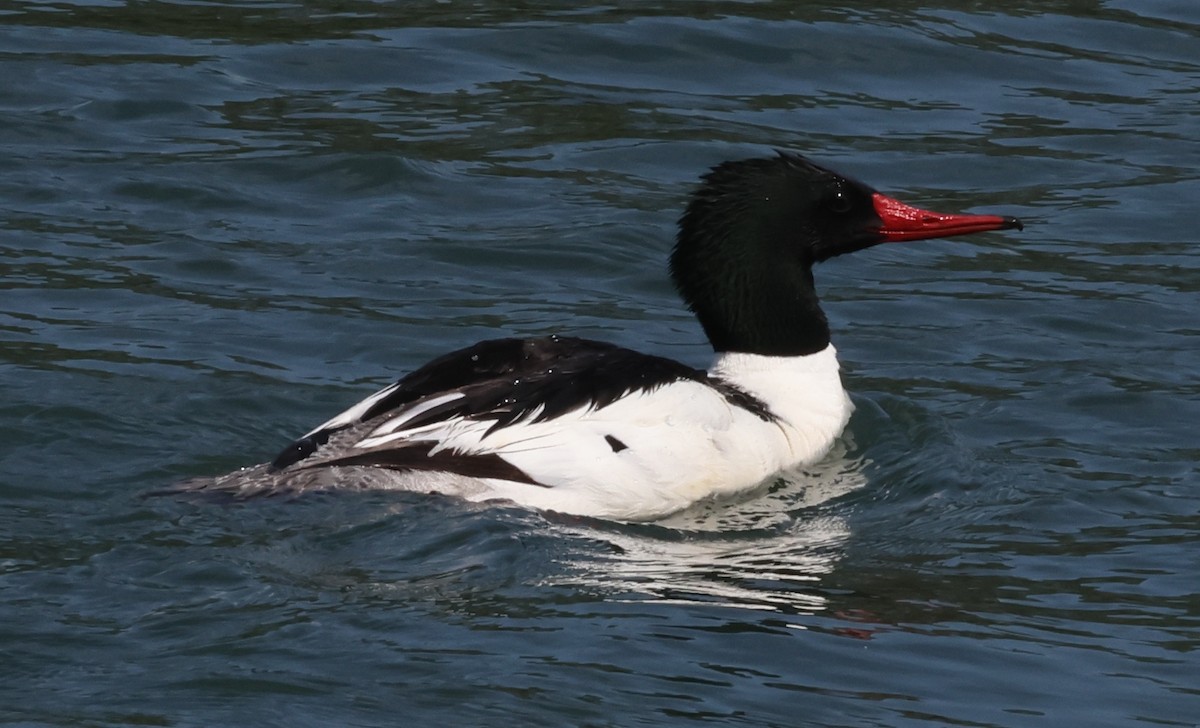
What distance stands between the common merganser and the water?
15 centimetres

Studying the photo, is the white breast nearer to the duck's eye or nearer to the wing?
the wing

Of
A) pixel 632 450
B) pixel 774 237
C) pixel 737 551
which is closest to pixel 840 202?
pixel 774 237

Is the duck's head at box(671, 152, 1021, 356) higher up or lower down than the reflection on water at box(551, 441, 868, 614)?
higher up

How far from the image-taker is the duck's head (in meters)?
8.04

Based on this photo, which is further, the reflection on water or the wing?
the wing

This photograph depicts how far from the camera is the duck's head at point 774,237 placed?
8.04m

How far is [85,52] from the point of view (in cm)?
1236

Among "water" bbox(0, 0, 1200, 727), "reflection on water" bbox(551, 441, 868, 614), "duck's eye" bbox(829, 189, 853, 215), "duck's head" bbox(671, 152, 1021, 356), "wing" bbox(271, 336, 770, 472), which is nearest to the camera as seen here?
"water" bbox(0, 0, 1200, 727)

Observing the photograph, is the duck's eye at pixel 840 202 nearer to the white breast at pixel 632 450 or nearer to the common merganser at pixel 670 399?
the common merganser at pixel 670 399

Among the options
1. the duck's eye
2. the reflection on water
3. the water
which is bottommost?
the reflection on water

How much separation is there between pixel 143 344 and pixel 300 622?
3.14m

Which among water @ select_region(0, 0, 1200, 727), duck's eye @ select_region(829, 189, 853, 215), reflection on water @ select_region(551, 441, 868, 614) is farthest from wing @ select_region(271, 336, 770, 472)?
duck's eye @ select_region(829, 189, 853, 215)

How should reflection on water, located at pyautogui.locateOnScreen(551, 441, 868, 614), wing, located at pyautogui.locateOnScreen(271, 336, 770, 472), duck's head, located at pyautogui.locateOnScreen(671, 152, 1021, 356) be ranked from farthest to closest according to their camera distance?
duck's head, located at pyautogui.locateOnScreen(671, 152, 1021, 356), wing, located at pyautogui.locateOnScreen(271, 336, 770, 472), reflection on water, located at pyautogui.locateOnScreen(551, 441, 868, 614)

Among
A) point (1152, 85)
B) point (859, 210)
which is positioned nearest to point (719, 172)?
point (859, 210)
